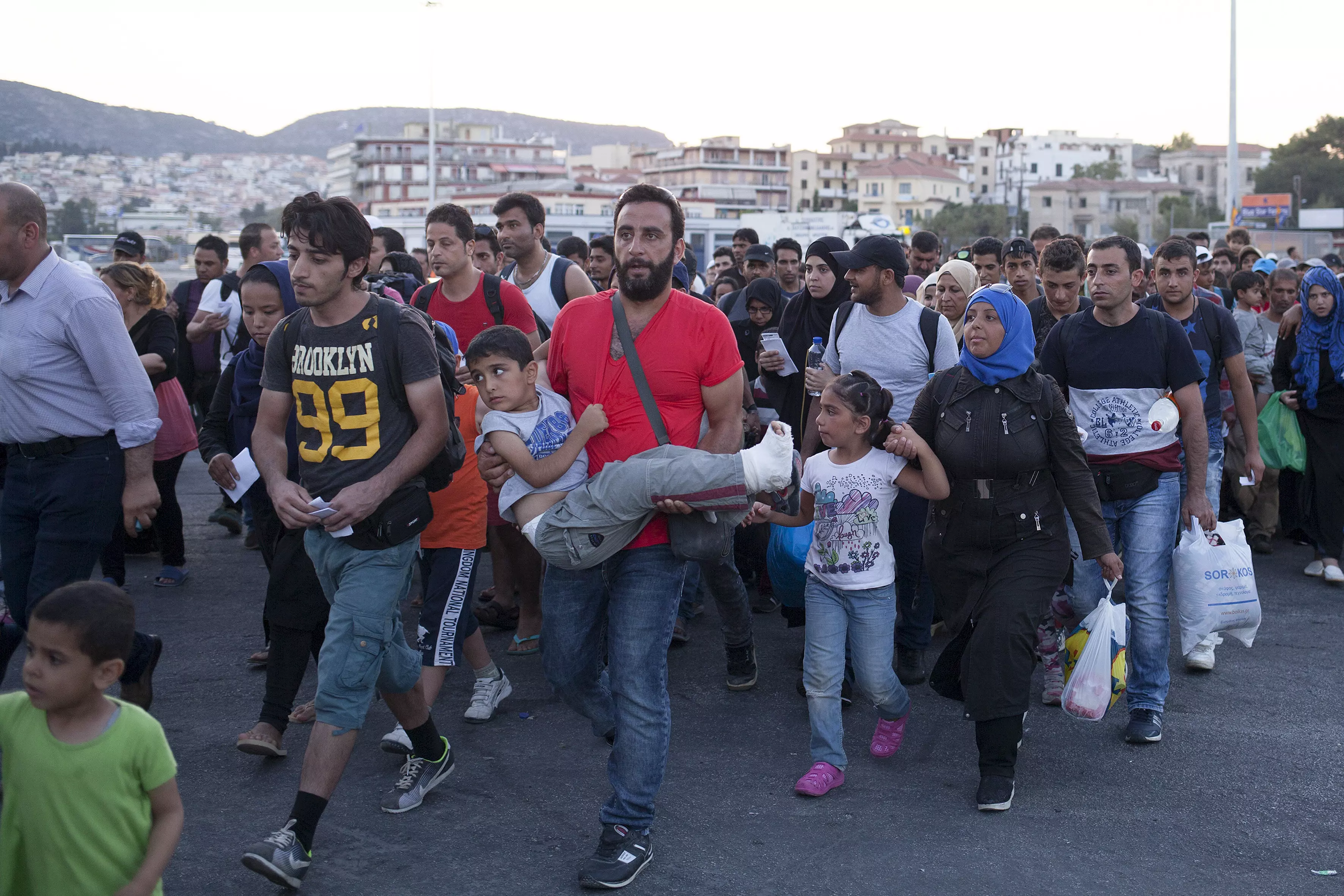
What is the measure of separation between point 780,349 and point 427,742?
9.88ft

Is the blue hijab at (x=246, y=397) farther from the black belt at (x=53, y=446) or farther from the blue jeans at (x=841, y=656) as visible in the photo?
the blue jeans at (x=841, y=656)

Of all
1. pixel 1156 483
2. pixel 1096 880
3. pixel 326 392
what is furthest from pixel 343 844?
pixel 1156 483

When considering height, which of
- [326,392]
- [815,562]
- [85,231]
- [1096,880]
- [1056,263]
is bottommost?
[1096,880]

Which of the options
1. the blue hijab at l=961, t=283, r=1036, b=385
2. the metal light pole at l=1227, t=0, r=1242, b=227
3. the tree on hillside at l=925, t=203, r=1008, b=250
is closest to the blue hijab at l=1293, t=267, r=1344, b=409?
the blue hijab at l=961, t=283, r=1036, b=385

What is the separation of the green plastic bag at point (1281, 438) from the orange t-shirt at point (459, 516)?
586 centimetres

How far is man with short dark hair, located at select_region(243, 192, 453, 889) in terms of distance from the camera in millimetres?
3799

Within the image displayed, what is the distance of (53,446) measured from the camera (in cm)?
424

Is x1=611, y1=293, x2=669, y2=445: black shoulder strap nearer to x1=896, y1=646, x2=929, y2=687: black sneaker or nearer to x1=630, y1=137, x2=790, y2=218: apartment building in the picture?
x1=896, y1=646, x2=929, y2=687: black sneaker

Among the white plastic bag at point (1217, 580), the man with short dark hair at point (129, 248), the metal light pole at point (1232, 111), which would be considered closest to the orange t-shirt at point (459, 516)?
the white plastic bag at point (1217, 580)

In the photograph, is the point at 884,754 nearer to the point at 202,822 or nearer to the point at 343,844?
the point at 343,844

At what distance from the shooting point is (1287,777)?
15.5 feet

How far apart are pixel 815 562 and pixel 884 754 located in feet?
2.83

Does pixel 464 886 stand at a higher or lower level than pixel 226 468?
lower

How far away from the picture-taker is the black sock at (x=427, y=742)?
4375mm
